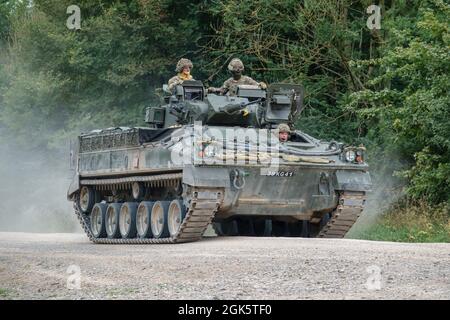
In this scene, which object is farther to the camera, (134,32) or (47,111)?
(47,111)

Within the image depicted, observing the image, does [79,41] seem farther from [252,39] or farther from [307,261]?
[307,261]

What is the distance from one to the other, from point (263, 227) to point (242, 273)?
31.7 feet

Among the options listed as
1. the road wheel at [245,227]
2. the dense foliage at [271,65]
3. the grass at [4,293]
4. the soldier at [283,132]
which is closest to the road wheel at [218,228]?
the road wheel at [245,227]

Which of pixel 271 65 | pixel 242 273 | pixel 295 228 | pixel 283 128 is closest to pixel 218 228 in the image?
pixel 295 228

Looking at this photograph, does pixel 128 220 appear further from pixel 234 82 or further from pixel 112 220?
pixel 234 82

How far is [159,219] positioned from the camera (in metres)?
19.5

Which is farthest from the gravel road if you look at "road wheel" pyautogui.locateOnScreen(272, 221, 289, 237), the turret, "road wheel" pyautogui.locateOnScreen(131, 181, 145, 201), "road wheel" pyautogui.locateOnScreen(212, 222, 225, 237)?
"road wheel" pyautogui.locateOnScreen(212, 222, 225, 237)

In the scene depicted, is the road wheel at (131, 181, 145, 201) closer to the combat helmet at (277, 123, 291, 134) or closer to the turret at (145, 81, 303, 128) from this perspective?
the turret at (145, 81, 303, 128)

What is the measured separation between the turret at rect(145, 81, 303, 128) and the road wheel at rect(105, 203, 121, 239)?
184 cm

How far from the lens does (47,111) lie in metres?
35.7

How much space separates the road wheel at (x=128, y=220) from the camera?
66.7ft

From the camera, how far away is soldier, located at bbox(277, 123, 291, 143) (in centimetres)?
1934

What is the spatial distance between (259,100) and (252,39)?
7.71 m

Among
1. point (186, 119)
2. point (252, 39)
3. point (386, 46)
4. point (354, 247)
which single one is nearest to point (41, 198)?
point (252, 39)
